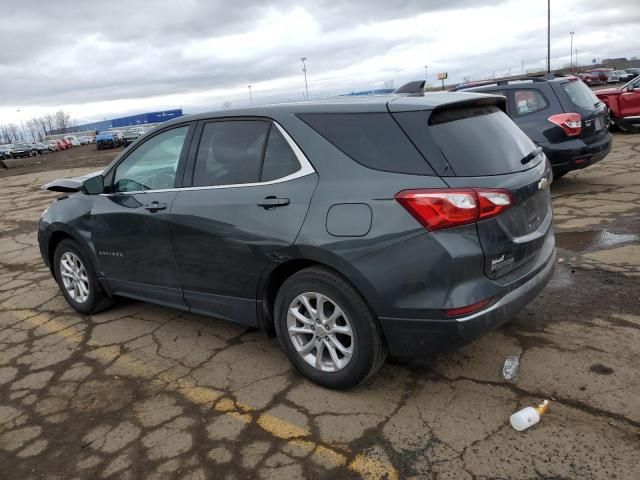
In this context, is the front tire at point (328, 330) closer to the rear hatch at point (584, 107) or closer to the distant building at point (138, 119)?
the rear hatch at point (584, 107)

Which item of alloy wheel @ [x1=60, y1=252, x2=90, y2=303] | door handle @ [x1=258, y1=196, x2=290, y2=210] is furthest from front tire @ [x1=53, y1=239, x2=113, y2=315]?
door handle @ [x1=258, y1=196, x2=290, y2=210]

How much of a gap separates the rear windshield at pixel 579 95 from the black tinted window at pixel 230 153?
233 inches

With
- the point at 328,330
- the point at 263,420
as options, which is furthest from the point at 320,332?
the point at 263,420

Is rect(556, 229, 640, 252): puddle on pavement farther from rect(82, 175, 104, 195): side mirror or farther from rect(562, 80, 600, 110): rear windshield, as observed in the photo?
rect(82, 175, 104, 195): side mirror

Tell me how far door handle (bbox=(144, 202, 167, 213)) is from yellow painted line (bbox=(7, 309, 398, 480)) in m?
1.11

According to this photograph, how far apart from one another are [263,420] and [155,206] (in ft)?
5.78

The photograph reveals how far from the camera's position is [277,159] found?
3.32m

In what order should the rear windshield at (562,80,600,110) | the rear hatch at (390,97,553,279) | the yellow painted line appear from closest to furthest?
1. the yellow painted line
2. the rear hatch at (390,97,553,279)
3. the rear windshield at (562,80,600,110)

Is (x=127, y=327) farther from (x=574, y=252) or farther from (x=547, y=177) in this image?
(x=574, y=252)

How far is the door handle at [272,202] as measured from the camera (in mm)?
3178

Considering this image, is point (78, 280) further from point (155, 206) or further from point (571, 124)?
point (571, 124)

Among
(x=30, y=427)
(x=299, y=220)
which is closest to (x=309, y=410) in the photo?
(x=299, y=220)

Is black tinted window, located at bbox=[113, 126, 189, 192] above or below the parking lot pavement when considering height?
above

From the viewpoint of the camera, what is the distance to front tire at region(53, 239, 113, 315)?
4.77 meters
